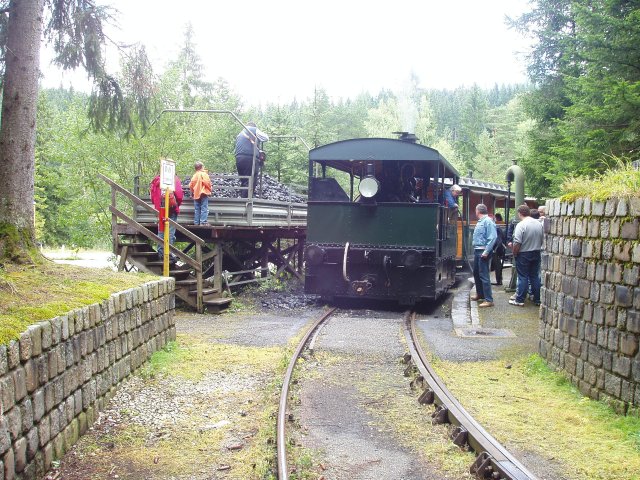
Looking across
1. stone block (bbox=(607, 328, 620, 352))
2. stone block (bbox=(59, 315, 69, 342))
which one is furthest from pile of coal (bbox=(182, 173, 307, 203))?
stone block (bbox=(607, 328, 620, 352))

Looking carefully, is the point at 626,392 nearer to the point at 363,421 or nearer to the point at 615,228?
the point at 615,228

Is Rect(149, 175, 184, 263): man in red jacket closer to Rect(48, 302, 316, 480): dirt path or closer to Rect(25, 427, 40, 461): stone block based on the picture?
Rect(48, 302, 316, 480): dirt path

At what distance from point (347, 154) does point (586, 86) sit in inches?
178

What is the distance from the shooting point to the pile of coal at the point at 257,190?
14724 millimetres

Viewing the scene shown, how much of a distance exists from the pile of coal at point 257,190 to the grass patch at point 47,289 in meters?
6.20

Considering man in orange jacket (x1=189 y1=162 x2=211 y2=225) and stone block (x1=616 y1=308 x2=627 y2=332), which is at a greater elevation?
man in orange jacket (x1=189 y1=162 x2=211 y2=225)

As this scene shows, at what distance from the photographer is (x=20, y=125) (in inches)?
306

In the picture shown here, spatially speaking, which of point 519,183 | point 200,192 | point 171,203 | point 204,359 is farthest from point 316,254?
point 519,183

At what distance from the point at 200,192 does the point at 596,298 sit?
865 cm

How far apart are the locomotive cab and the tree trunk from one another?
601cm

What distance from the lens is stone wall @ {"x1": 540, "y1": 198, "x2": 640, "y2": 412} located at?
5.40 m

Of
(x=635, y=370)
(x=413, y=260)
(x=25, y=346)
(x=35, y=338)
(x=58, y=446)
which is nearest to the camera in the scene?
(x=25, y=346)

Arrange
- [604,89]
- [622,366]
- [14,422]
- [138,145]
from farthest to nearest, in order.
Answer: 1. [138,145]
2. [604,89]
3. [622,366]
4. [14,422]

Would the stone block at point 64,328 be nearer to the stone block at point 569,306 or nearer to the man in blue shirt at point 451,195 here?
the stone block at point 569,306
